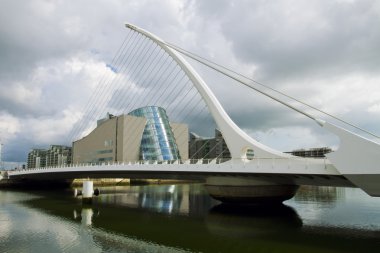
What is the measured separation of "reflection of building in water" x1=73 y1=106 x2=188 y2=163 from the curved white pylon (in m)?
47.9

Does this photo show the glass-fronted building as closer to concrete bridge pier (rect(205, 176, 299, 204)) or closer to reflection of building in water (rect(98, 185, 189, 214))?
reflection of building in water (rect(98, 185, 189, 214))

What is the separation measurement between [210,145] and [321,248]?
404 feet

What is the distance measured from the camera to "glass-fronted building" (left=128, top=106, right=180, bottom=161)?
89125 mm

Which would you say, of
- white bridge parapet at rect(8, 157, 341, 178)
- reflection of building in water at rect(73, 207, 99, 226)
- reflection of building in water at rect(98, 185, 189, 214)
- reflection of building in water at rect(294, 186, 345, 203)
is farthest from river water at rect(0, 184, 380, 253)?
reflection of building in water at rect(294, 186, 345, 203)

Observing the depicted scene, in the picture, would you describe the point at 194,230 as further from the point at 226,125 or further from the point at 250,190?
the point at 226,125

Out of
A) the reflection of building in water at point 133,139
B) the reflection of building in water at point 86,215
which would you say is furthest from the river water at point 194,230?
the reflection of building in water at point 133,139

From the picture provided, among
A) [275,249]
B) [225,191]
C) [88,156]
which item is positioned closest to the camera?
[275,249]

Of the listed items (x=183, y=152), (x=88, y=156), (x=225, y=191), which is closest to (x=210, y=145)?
(x=183, y=152)

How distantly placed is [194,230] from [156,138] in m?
68.1

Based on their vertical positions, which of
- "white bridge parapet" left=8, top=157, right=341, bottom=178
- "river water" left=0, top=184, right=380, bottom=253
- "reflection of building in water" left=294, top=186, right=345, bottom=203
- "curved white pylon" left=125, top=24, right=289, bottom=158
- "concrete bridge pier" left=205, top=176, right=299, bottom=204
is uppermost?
"curved white pylon" left=125, top=24, right=289, bottom=158

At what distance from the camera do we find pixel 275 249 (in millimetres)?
18172

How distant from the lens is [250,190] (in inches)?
1205

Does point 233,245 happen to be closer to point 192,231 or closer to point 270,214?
point 192,231

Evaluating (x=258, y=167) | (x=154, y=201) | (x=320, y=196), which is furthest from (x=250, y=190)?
(x=320, y=196)
